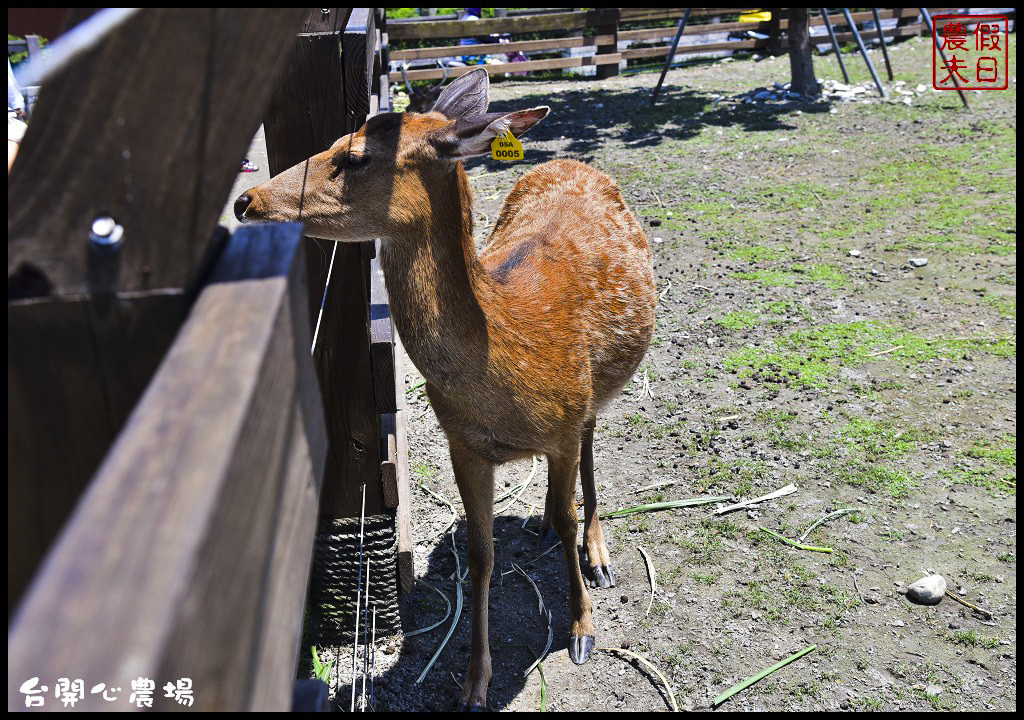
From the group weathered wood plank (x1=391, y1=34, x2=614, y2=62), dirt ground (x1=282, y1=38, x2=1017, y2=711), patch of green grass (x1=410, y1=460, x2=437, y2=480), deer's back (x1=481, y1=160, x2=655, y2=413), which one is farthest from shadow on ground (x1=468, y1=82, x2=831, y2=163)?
patch of green grass (x1=410, y1=460, x2=437, y2=480)

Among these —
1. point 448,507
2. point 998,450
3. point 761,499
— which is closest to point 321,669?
point 448,507

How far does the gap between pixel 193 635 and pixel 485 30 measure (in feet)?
49.9

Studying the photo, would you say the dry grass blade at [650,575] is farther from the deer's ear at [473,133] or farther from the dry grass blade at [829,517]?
the deer's ear at [473,133]

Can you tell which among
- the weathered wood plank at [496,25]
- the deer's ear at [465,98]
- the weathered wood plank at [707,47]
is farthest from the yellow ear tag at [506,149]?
the weathered wood plank at [707,47]

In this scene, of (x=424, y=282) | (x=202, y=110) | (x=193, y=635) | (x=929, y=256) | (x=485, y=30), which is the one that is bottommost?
(x=929, y=256)

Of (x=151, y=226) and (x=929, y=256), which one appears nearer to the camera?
(x=151, y=226)

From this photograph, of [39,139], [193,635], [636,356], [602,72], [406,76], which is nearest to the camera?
[193,635]

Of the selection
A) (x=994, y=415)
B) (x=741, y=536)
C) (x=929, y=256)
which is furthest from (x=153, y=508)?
(x=929, y=256)

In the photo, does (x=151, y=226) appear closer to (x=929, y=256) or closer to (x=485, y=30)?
(x=929, y=256)

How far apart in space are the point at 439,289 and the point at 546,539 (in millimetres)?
1892

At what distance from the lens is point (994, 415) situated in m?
4.70

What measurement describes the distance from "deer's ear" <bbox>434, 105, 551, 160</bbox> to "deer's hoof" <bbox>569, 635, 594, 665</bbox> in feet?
6.50

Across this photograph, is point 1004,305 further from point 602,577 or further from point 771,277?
point 602,577

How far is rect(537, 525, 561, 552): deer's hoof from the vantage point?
4121mm
